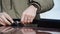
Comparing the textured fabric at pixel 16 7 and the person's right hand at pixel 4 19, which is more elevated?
the textured fabric at pixel 16 7

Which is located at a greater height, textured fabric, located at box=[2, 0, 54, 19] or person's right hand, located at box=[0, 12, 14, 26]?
textured fabric, located at box=[2, 0, 54, 19]

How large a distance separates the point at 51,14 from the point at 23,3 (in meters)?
1.13

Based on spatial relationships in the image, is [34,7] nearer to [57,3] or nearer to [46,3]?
[46,3]

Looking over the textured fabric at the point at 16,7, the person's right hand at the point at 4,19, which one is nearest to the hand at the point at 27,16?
the person's right hand at the point at 4,19

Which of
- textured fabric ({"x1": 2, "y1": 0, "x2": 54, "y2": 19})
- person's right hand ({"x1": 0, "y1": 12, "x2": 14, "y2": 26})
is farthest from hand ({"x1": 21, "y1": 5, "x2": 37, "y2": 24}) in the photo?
textured fabric ({"x1": 2, "y1": 0, "x2": 54, "y2": 19})

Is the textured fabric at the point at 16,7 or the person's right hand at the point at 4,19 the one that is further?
the textured fabric at the point at 16,7

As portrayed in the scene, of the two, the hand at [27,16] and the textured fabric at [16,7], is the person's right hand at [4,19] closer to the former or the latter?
the hand at [27,16]

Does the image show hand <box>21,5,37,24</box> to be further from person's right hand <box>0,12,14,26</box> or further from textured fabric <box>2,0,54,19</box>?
textured fabric <box>2,0,54,19</box>

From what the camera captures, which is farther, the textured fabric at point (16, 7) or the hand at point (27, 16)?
the textured fabric at point (16, 7)

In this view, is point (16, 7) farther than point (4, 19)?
Yes

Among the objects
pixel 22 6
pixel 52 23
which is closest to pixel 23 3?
pixel 22 6

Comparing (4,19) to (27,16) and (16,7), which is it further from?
(16,7)

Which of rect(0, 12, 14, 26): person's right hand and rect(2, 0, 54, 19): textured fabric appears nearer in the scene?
rect(0, 12, 14, 26): person's right hand

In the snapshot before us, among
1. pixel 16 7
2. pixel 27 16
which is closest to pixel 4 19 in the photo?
pixel 27 16
